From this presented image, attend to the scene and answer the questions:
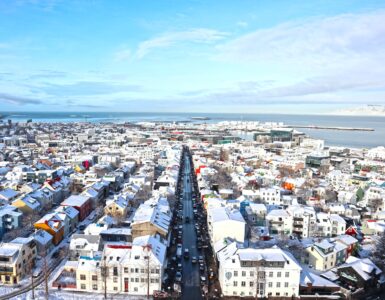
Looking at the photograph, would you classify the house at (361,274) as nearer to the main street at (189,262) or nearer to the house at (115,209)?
the main street at (189,262)

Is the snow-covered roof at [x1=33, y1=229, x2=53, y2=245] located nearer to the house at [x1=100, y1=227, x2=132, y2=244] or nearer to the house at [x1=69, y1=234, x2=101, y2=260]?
the house at [x1=69, y1=234, x2=101, y2=260]

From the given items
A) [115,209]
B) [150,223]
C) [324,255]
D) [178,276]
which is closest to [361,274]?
[324,255]

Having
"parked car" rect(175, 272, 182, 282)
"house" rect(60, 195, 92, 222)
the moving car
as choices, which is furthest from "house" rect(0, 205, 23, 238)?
"parked car" rect(175, 272, 182, 282)

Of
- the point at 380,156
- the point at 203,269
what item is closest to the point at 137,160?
the point at 203,269

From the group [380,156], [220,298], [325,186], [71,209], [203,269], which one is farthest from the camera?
[380,156]

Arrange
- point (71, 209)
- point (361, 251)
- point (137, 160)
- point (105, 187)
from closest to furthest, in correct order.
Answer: point (361, 251), point (71, 209), point (105, 187), point (137, 160)

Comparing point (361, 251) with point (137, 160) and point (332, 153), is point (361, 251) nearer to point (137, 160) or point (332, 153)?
point (137, 160)

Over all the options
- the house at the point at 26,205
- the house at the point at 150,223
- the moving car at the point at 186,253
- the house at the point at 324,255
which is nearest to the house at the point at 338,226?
the house at the point at 324,255
